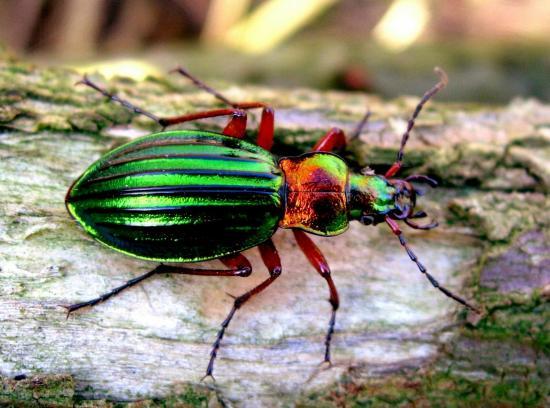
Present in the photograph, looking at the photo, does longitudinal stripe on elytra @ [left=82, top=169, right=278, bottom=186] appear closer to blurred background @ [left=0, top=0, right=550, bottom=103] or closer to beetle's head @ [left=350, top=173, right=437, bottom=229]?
beetle's head @ [left=350, top=173, right=437, bottom=229]

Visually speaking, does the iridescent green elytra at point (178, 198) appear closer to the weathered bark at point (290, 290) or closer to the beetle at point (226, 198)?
the beetle at point (226, 198)

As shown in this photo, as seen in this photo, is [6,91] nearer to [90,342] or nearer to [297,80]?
[90,342]

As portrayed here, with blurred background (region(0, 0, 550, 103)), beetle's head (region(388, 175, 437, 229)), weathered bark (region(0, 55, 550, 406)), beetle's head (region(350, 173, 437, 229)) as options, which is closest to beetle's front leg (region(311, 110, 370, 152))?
weathered bark (region(0, 55, 550, 406))

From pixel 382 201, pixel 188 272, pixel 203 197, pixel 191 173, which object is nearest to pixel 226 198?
pixel 203 197

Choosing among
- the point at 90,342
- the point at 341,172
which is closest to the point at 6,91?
the point at 90,342

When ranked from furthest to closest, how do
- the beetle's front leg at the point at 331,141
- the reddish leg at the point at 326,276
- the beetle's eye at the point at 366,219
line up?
the beetle's front leg at the point at 331,141 → the beetle's eye at the point at 366,219 → the reddish leg at the point at 326,276

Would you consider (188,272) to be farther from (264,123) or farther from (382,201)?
(382,201)

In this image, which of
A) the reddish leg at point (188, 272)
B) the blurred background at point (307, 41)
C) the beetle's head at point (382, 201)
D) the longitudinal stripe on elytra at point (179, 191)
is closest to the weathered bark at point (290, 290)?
the reddish leg at point (188, 272)

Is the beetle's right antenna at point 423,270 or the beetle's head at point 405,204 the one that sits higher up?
the beetle's head at point 405,204
